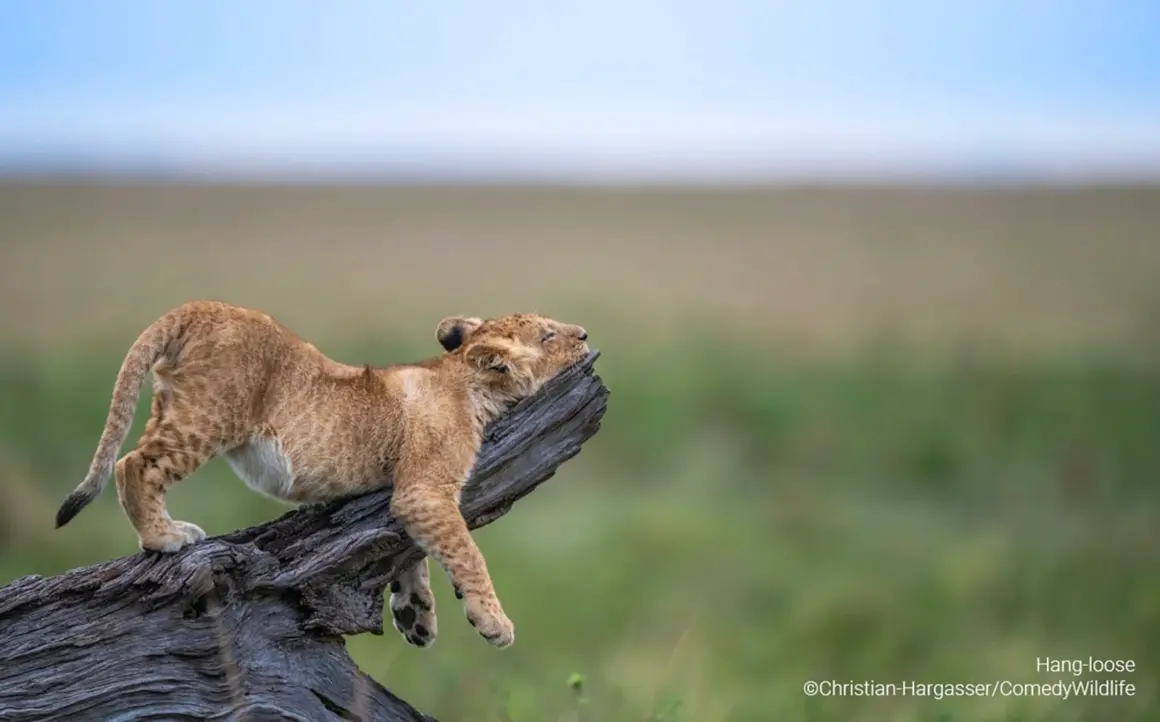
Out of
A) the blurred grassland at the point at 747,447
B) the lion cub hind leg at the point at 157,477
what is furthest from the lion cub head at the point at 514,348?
the blurred grassland at the point at 747,447

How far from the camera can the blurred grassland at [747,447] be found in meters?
11.5

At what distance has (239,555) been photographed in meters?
5.57

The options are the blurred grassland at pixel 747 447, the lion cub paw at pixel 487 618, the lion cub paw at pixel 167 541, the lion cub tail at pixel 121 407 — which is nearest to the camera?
the lion cub paw at pixel 167 541

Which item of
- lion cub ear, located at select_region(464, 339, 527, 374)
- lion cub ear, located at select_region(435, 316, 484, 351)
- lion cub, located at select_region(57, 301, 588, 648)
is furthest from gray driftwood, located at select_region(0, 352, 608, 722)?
lion cub ear, located at select_region(435, 316, 484, 351)

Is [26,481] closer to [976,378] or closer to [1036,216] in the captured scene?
[976,378]

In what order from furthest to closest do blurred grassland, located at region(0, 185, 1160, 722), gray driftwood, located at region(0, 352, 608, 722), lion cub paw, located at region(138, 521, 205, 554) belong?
blurred grassland, located at region(0, 185, 1160, 722) < lion cub paw, located at region(138, 521, 205, 554) < gray driftwood, located at region(0, 352, 608, 722)

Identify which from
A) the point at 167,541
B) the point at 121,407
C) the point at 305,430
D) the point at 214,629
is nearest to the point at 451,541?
the point at 305,430

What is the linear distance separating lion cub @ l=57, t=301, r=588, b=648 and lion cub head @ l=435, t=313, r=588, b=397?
14 millimetres

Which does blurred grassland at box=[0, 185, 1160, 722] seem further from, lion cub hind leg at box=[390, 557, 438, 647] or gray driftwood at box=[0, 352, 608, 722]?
gray driftwood at box=[0, 352, 608, 722]

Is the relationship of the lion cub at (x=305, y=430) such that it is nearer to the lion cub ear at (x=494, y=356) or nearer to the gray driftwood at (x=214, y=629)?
the lion cub ear at (x=494, y=356)

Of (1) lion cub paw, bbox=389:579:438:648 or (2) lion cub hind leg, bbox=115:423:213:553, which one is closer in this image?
(2) lion cub hind leg, bbox=115:423:213:553

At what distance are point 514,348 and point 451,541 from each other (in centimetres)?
121

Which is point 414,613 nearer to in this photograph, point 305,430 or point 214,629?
point 305,430

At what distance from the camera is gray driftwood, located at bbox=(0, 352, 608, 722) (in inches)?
212
